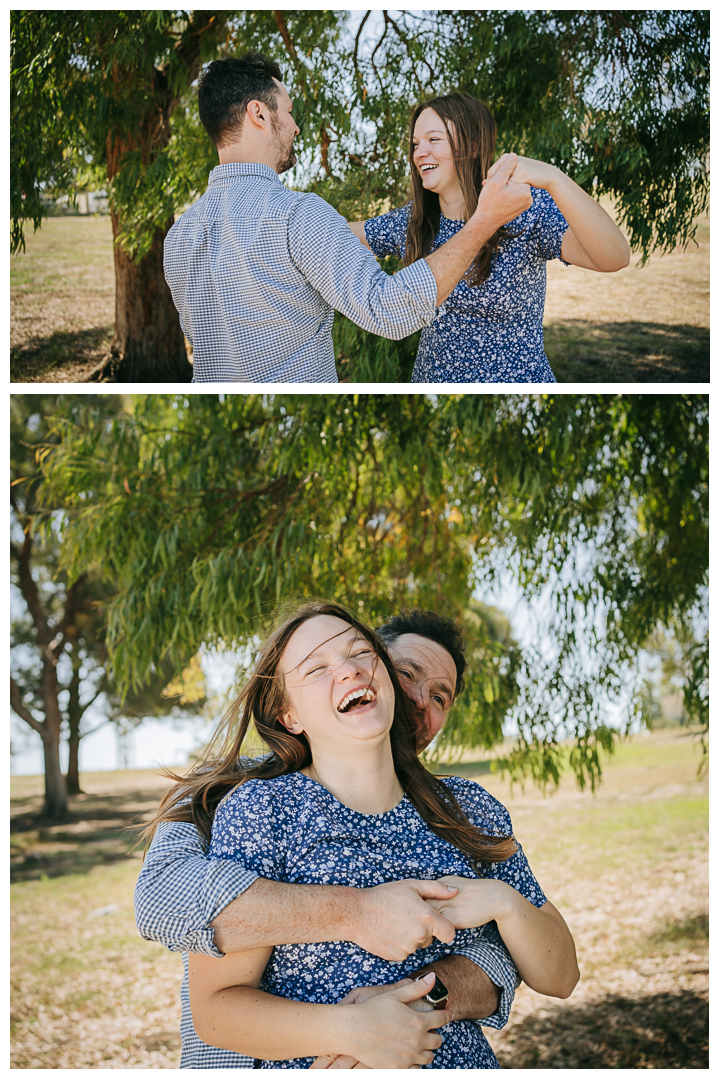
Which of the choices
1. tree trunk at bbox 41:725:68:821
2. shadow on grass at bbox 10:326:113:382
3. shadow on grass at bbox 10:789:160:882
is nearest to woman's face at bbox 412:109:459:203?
shadow on grass at bbox 10:326:113:382

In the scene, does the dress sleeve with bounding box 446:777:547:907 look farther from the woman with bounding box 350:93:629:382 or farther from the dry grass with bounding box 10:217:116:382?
the dry grass with bounding box 10:217:116:382

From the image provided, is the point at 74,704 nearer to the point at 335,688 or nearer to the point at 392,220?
the point at 392,220

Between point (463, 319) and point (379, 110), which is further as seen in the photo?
point (379, 110)

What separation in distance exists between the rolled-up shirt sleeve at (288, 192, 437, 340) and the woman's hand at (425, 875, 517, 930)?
1055 mm

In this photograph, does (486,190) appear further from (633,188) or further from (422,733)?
(422,733)

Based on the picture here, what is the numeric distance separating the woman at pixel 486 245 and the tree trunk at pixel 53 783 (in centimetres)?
704

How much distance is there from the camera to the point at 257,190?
1.89 m

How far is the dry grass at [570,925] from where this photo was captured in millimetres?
→ 4535

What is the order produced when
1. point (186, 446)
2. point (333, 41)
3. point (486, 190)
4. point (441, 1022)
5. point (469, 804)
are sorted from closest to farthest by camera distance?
point (441, 1022) → point (469, 804) → point (486, 190) → point (333, 41) → point (186, 446)

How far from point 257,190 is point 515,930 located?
5.26ft

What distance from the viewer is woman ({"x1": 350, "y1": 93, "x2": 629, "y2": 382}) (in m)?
2.04

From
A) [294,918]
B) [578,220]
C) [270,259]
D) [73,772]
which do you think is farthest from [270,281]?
[73,772]

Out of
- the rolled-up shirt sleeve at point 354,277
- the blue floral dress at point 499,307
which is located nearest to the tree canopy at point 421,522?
the blue floral dress at point 499,307

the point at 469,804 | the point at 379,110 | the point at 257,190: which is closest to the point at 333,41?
the point at 379,110
